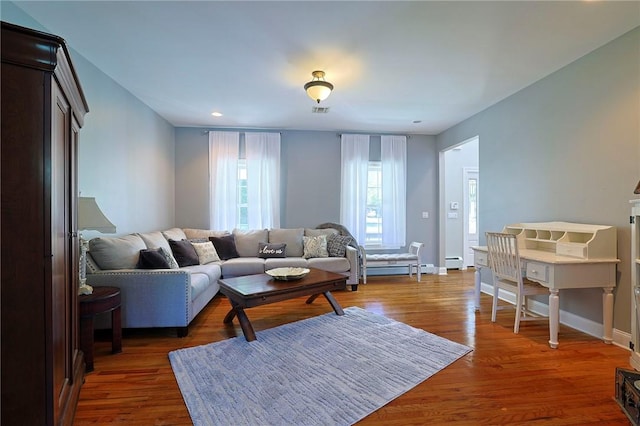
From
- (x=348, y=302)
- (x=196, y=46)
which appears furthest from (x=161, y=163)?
(x=348, y=302)

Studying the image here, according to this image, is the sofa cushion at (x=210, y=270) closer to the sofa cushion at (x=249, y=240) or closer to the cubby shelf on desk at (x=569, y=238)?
the sofa cushion at (x=249, y=240)

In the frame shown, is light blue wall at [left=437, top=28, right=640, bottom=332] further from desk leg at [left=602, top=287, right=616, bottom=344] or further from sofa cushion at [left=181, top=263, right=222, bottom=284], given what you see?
sofa cushion at [left=181, top=263, right=222, bottom=284]

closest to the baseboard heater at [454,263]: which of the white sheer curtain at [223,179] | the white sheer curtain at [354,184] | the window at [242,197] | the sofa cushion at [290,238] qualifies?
the white sheer curtain at [354,184]

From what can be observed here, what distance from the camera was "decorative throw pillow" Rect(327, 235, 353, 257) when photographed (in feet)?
15.3

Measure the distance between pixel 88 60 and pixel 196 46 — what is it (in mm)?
1211

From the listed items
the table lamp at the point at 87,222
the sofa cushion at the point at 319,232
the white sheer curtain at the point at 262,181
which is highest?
the white sheer curtain at the point at 262,181

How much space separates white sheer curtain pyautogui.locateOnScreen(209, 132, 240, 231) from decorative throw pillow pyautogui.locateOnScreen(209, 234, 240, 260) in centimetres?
57

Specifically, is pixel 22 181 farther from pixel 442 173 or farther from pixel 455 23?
pixel 442 173

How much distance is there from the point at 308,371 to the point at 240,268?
2.29 meters

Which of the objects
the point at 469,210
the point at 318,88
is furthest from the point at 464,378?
the point at 469,210

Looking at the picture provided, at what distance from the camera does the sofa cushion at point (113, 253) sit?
280 centimetres

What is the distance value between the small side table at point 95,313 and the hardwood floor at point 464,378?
12 cm

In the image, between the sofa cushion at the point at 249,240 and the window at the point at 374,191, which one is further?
the window at the point at 374,191

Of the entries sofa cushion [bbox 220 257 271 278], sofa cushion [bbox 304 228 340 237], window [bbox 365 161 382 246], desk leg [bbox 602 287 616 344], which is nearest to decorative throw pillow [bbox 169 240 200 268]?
sofa cushion [bbox 220 257 271 278]
